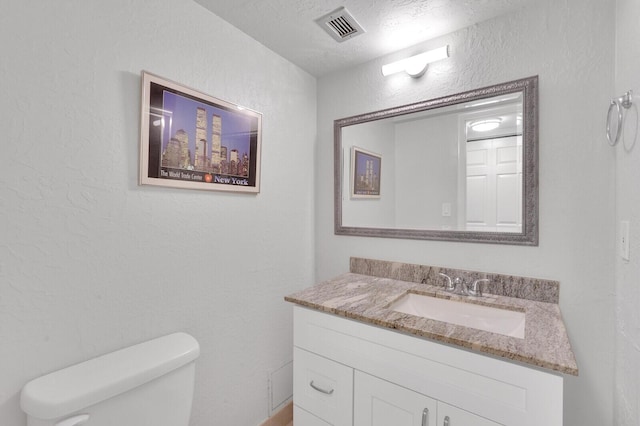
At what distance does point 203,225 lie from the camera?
135 cm

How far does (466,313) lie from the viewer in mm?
1337

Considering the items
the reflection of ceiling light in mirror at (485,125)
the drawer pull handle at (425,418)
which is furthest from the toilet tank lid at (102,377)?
the reflection of ceiling light in mirror at (485,125)

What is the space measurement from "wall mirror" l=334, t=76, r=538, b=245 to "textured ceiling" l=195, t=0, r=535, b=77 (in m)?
0.34

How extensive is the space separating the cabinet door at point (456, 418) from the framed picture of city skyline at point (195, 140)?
4.04 ft

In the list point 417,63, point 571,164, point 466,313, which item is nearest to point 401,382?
point 466,313

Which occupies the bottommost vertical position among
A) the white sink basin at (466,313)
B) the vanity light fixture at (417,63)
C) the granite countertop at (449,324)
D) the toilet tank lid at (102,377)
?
the toilet tank lid at (102,377)

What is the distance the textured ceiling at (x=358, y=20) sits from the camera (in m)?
1.30

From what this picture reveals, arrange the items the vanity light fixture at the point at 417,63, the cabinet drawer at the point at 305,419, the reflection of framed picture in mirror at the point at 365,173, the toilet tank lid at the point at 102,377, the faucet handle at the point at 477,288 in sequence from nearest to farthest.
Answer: the toilet tank lid at the point at 102,377 < the cabinet drawer at the point at 305,419 < the faucet handle at the point at 477,288 < the vanity light fixture at the point at 417,63 < the reflection of framed picture in mirror at the point at 365,173

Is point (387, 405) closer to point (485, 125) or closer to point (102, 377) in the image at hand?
point (102, 377)

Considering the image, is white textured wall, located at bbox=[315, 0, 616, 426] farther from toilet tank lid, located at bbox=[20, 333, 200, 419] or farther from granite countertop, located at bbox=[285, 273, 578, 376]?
toilet tank lid, located at bbox=[20, 333, 200, 419]

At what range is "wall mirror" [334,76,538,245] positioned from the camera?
4.37 feet

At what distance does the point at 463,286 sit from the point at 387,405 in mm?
663

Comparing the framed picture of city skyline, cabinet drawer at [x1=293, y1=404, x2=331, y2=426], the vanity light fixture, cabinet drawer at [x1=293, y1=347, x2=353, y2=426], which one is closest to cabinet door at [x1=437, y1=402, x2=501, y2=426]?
cabinet drawer at [x1=293, y1=347, x2=353, y2=426]

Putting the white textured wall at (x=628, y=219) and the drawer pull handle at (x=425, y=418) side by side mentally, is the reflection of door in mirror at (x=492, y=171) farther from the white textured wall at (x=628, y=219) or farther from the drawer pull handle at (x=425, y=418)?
the drawer pull handle at (x=425, y=418)
